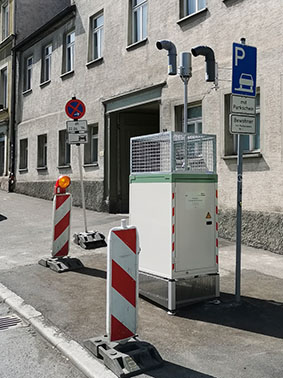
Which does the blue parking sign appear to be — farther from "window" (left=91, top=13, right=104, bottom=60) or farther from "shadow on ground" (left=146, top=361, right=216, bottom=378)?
"window" (left=91, top=13, right=104, bottom=60)

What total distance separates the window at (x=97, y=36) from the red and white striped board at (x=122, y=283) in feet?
42.1

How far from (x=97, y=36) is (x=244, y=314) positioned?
520 inches

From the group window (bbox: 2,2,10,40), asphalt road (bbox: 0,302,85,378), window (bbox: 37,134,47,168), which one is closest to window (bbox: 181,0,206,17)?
asphalt road (bbox: 0,302,85,378)

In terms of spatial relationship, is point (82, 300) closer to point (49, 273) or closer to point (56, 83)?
point (49, 273)

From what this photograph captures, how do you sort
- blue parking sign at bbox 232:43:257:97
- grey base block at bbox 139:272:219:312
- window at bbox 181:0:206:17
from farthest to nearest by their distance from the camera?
1. window at bbox 181:0:206:17
2. blue parking sign at bbox 232:43:257:97
3. grey base block at bbox 139:272:219:312

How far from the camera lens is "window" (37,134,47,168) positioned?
19.9m

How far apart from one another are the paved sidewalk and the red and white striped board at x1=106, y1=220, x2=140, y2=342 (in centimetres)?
47

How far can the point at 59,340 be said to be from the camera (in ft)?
14.7

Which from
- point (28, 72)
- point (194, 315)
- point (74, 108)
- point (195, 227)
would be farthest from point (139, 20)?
point (194, 315)

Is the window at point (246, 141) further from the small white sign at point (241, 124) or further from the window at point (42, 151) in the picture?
the window at point (42, 151)

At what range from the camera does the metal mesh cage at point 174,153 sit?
217 inches

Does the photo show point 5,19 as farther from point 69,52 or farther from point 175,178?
point 175,178

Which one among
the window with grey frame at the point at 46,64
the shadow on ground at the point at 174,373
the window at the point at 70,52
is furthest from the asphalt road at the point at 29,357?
the window with grey frame at the point at 46,64

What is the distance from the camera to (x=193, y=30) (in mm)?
11180
